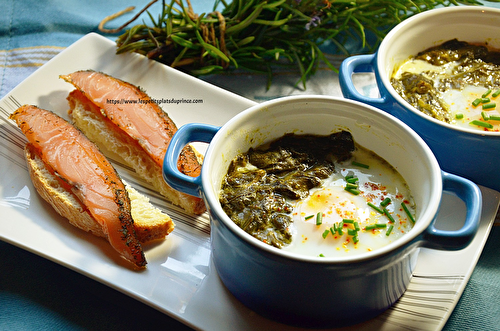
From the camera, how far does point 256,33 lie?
3.07m

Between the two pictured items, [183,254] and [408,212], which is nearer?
[408,212]

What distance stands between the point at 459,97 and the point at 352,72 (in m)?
0.58

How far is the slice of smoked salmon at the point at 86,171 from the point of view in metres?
1.91

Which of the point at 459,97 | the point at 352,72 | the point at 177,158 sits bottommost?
the point at 459,97

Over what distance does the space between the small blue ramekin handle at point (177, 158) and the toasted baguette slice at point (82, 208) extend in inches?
12.9

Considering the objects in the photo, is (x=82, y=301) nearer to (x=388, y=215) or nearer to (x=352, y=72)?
(x=388, y=215)

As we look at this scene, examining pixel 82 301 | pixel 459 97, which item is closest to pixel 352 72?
pixel 459 97

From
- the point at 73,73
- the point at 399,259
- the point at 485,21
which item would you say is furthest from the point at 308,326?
the point at 485,21

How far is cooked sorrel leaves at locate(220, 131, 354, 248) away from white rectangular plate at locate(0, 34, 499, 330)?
11.9 inches

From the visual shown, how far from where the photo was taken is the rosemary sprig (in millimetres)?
2912

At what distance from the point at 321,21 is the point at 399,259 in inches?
79.1

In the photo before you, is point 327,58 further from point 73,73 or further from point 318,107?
point 73,73

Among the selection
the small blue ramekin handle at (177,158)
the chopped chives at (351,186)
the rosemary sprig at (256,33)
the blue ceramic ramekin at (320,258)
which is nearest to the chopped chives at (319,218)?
the chopped chives at (351,186)

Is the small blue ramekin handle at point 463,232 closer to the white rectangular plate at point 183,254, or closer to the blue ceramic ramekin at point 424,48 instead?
the white rectangular plate at point 183,254
